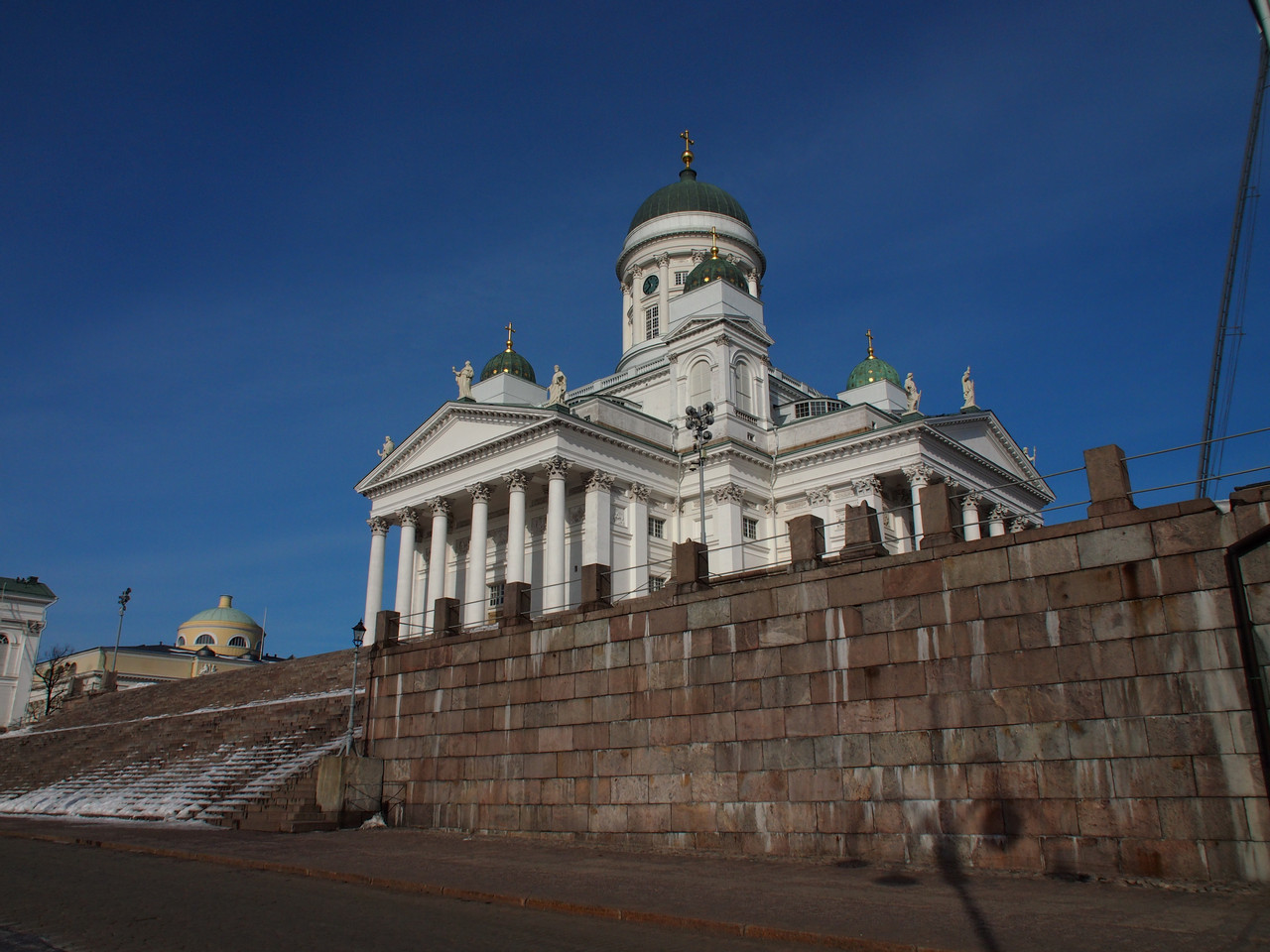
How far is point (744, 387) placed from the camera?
159 ft

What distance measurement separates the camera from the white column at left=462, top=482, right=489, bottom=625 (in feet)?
141

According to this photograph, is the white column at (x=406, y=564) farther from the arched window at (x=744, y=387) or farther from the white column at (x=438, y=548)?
→ the arched window at (x=744, y=387)

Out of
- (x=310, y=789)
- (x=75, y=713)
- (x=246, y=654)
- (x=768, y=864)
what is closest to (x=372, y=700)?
(x=310, y=789)

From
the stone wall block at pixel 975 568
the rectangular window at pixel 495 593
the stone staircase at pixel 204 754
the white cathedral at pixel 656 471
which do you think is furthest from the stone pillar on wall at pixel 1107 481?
the rectangular window at pixel 495 593

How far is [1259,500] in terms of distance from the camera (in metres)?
13.2

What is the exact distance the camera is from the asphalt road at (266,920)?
976 cm

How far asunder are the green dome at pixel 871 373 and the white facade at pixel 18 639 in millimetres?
62751

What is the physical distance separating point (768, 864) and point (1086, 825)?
5.00 meters

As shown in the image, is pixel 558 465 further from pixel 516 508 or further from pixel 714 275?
pixel 714 275

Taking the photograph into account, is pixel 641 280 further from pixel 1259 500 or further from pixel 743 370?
pixel 1259 500

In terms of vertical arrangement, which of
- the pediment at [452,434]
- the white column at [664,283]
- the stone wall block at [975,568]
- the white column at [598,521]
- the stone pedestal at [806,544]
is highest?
the white column at [664,283]

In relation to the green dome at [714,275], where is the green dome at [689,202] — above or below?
above

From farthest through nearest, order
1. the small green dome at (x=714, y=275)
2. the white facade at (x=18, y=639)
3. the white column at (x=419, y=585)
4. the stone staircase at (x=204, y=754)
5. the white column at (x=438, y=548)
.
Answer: the white facade at (x=18, y=639)
the small green dome at (x=714, y=275)
the white column at (x=419, y=585)
the white column at (x=438, y=548)
the stone staircase at (x=204, y=754)

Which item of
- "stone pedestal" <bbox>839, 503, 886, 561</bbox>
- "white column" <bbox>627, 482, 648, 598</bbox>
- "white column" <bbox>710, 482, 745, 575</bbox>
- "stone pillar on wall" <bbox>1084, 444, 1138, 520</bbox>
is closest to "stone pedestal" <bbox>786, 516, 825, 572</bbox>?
"stone pedestal" <bbox>839, 503, 886, 561</bbox>
